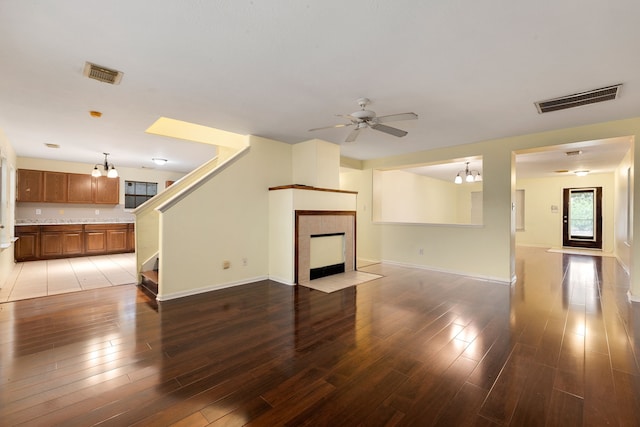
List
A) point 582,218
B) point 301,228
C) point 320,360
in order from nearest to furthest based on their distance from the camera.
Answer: point 320,360 < point 301,228 < point 582,218

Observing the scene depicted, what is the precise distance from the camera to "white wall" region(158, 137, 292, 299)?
157 inches

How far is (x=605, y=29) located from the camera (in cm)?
202

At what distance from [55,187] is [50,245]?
1475 millimetres

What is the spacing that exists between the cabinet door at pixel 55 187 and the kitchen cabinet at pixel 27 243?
3.03 ft

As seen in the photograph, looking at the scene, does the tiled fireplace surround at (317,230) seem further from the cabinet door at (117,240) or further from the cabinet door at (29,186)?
the cabinet door at (29,186)

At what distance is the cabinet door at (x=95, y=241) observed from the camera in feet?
23.9

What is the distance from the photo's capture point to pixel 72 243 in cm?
705

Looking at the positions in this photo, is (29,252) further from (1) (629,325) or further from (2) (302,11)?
(1) (629,325)

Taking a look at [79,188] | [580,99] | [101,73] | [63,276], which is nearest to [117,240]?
[79,188]

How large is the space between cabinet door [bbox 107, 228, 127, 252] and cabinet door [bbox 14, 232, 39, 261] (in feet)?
4.47

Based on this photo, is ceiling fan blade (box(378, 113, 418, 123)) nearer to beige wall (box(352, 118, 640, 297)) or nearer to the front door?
beige wall (box(352, 118, 640, 297))

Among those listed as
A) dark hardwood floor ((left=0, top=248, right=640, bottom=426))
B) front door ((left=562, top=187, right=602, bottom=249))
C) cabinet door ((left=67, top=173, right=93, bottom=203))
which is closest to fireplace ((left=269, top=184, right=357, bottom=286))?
dark hardwood floor ((left=0, top=248, right=640, bottom=426))

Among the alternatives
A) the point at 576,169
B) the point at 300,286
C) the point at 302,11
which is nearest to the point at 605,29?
the point at 302,11

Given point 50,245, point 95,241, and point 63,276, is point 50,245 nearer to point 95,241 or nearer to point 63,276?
point 95,241
